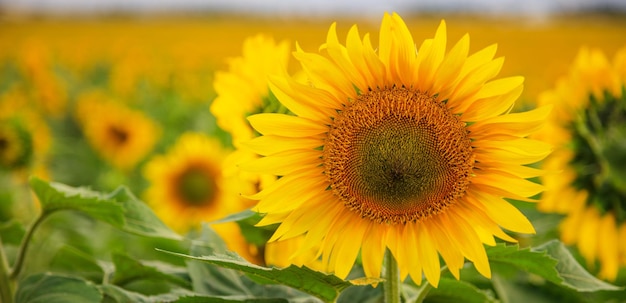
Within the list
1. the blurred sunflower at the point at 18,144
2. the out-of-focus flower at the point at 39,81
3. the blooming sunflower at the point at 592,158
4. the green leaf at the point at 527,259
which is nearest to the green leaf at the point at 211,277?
the green leaf at the point at 527,259

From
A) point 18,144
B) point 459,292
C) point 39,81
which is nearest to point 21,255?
point 459,292

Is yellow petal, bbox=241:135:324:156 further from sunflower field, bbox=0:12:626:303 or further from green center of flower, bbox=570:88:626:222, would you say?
green center of flower, bbox=570:88:626:222

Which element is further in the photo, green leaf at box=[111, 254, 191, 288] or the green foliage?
green leaf at box=[111, 254, 191, 288]

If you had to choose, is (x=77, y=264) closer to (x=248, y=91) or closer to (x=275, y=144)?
(x=248, y=91)

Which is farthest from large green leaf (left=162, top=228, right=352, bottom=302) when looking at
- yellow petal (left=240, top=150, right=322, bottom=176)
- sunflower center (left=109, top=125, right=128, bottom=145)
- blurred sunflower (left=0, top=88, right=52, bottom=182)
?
sunflower center (left=109, top=125, right=128, bottom=145)

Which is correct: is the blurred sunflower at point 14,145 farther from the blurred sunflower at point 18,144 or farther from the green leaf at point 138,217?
the green leaf at point 138,217

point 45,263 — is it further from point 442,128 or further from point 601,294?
point 601,294
